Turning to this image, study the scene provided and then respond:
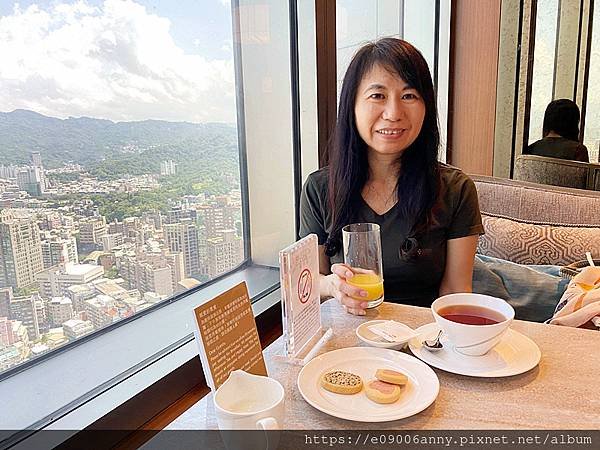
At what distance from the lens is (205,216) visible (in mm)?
1615

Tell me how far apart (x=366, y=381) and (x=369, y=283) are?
310mm

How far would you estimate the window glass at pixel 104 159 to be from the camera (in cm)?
106

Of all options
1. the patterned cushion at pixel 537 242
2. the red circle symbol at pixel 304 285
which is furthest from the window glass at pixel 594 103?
the red circle symbol at pixel 304 285

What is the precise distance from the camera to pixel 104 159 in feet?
4.07

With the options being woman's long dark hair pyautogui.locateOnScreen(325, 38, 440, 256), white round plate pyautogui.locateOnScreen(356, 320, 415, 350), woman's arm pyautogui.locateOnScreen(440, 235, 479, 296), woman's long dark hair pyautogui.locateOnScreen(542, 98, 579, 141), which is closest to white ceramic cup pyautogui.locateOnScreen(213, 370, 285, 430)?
white round plate pyautogui.locateOnScreen(356, 320, 415, 350)

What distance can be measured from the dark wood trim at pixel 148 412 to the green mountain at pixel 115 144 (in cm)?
49

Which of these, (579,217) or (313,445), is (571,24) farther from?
(313,445)

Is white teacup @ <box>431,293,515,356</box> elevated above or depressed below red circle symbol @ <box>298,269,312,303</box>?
below

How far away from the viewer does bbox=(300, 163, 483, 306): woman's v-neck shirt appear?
A: 1452 mm

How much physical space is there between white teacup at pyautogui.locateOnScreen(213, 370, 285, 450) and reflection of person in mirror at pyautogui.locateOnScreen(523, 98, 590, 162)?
95.3 inches

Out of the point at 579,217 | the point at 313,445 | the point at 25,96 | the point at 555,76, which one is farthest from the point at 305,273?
the point at 555,76

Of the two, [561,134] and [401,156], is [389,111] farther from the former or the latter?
[561,134]

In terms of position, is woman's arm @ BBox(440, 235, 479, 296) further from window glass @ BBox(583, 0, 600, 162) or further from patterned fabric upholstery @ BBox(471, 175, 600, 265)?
window glass @ BBox(583, 0, 600, 162)

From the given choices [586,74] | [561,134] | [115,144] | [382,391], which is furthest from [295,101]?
[586,74]
